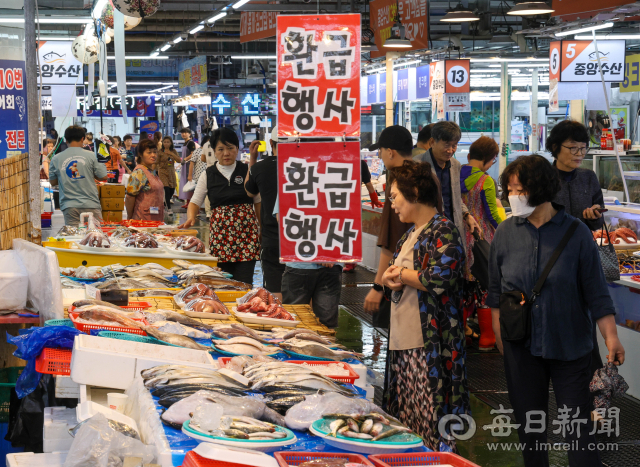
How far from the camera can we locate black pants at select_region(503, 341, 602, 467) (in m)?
3.17

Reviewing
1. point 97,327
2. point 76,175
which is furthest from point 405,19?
point 97,327

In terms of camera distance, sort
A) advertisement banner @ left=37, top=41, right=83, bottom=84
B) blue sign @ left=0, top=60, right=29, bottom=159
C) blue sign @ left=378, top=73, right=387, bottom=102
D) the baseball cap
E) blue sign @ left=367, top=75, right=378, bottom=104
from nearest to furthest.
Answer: the baseball cap → blue sign @ left=0, top=60, right=29, bottom=159 → advertisement banner @ left=37, top=41, right=83, bottom=84 → blue sign @ left=378, top=73, right=387, bottom=102 → blue sign @ left=367, top=75, right=378, bottom=104

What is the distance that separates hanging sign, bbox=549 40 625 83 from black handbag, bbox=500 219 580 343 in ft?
32.4

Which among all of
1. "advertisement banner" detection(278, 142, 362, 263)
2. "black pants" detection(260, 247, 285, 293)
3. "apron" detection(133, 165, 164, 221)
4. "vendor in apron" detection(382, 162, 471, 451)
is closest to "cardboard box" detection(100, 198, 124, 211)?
"apron" detection(133, 165, 164, 221)

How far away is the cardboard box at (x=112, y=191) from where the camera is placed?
11.3m

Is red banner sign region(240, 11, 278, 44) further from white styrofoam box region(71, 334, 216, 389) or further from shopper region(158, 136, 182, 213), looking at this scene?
white styrofoam box region(71, 334, 216, 389)

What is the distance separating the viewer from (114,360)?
2715mm

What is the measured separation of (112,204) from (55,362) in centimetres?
896

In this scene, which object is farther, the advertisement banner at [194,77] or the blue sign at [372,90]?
the advertisement banner at [194,77]

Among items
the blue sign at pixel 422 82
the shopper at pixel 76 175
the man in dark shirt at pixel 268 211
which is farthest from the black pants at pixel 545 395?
the blue sign at pixel 422 82

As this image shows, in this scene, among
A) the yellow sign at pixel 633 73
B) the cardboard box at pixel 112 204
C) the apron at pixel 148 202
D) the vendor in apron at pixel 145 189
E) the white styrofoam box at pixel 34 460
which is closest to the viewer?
the white styrofoam box at pixel 34 460

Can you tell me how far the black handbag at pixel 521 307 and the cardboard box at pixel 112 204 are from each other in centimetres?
919

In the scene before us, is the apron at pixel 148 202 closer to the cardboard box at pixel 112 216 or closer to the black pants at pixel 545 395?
the cardboard box at pixel 112 216

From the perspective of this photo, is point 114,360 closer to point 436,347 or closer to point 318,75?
point 436,347
